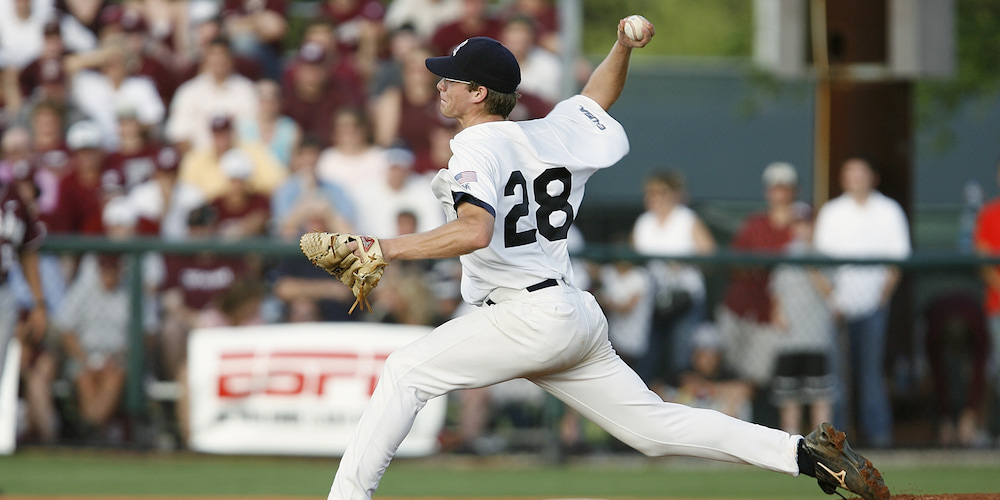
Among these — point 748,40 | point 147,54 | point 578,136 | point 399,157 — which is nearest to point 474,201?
point 578,136

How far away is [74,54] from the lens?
1091 centimetres

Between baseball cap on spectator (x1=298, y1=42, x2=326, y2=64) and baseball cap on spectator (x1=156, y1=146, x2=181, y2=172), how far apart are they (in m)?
1.35

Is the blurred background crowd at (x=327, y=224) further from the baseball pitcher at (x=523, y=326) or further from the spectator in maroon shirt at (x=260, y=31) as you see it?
the baseball pitcher at (x=523, y=326)

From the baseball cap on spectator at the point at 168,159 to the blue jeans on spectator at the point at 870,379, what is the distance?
17.4ft

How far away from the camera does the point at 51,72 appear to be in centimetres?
1077

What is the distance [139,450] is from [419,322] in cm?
203

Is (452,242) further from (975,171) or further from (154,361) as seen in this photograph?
(975,171)

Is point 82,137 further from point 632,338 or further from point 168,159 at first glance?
point 632,338

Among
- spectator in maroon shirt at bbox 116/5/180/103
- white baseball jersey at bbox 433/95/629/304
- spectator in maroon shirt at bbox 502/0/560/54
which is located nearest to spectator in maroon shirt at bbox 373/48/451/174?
spectator in maroon shirt at bbox 502/0/560/54

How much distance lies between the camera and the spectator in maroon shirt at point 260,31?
1089cm

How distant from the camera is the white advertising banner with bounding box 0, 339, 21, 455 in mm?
8016

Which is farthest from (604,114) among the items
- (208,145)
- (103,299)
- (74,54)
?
(74,54)

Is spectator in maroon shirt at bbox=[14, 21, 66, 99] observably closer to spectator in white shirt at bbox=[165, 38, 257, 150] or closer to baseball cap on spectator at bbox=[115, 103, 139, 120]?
baseball cap on spectator at bbox=[115, 103, 139, 120]

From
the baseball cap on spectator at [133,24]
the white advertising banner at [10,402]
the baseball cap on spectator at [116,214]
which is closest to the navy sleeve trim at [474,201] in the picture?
the white advertising banner at [10,402]
